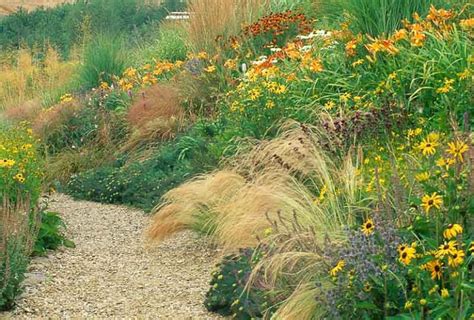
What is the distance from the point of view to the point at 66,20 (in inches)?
1046

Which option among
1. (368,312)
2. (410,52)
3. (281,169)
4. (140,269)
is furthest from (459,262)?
(410,52)

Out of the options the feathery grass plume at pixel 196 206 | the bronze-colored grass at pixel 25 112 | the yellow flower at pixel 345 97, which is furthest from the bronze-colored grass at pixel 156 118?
the yellow flower at pixel 345 97

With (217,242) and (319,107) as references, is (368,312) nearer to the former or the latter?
(217,242)

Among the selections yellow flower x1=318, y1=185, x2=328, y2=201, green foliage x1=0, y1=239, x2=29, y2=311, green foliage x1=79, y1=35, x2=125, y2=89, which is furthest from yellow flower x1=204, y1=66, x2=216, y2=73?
green foliage x1=0, y1=239, x2=29, y2=311

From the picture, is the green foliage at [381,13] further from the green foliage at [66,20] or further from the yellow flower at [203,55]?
the green foliage at [66,20]

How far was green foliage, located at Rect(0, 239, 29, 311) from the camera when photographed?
5594 millimetres

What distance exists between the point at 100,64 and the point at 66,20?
12.5m

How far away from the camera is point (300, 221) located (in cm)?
567

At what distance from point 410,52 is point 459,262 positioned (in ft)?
13.6

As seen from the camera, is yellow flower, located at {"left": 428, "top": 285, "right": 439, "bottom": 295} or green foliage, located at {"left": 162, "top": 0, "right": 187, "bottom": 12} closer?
yellow flower, located at {"left": 428, "top": 285, "right": 439, "bottom": 295}

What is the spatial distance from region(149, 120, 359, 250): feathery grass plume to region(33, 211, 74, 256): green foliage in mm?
819

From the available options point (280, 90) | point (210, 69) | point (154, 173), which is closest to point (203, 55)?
point (210, 69)

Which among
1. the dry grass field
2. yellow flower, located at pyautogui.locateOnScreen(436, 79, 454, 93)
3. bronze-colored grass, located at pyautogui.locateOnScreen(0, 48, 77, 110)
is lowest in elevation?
the dry grass field

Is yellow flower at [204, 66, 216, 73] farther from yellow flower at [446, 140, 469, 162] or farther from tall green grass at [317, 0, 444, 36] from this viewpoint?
yellow flower at [446, 140, 469, 162]
